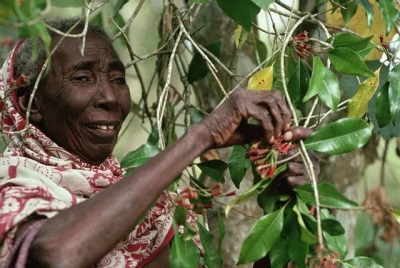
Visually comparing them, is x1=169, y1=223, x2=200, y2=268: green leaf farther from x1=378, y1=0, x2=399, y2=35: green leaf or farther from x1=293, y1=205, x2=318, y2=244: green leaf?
x1=378, y1=0, x2=399, y2=35: green leaf

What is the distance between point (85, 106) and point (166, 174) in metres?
0.61

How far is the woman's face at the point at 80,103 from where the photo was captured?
2402 millimetres

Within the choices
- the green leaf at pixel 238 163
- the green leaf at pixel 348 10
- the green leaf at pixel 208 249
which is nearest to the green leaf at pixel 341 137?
the green leaf at pixel 238 163

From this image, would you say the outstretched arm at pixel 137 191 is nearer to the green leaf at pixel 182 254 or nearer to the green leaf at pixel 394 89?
the green leaf at pixel 182 254

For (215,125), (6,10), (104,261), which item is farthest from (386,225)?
(6,10)

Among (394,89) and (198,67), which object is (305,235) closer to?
(394,89)

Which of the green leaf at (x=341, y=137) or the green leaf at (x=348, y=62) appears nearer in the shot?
the green leaf at (x=341, y=137)

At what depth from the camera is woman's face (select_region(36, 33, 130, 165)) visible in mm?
2402

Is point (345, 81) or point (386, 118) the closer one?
point (386, 118)

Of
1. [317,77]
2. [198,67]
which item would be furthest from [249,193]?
[198,67]

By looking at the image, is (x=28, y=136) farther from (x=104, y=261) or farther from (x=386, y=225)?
(x=386, y=225)

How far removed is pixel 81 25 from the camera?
2.57 metres

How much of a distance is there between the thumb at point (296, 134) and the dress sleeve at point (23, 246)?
24.5 inches

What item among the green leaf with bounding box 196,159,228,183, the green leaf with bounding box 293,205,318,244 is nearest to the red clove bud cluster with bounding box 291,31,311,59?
A: the green leaf with bounding box 196,159,228,183
